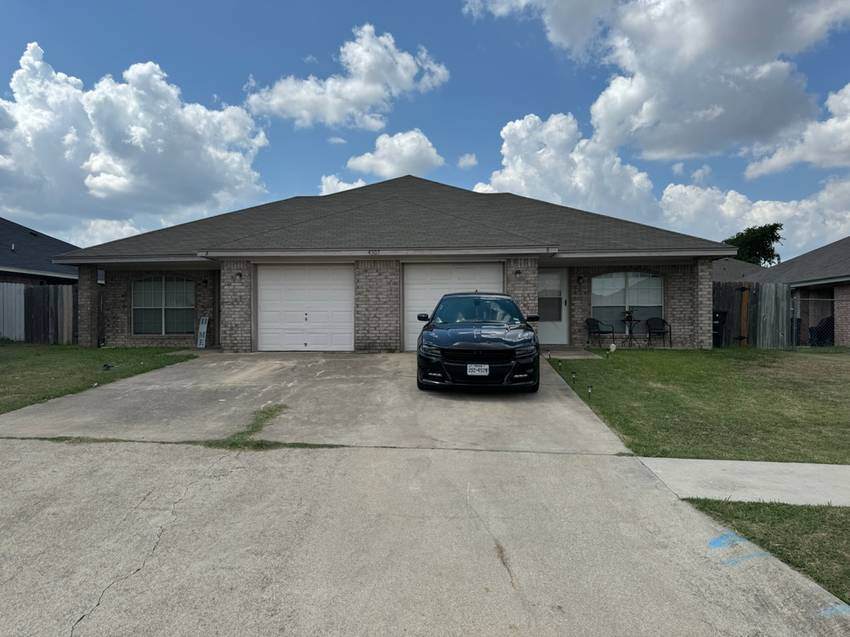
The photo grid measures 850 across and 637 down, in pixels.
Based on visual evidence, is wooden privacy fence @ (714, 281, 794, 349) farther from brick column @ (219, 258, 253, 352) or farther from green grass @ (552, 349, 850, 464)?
brick column @ (219, 258, 253, 352)

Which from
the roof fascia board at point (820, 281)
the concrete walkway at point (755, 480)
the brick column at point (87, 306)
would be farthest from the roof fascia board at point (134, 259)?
the roof fascia board at point (820, 281)

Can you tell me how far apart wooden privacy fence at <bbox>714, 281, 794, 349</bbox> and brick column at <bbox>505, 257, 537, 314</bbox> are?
6471 millimetres

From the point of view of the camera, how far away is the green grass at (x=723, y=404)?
4848mm

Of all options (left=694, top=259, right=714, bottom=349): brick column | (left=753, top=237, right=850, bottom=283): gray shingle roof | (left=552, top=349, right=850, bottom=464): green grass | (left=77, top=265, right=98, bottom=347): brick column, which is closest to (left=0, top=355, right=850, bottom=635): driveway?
(left=552, top=349, right=850, bottom=464): green grass

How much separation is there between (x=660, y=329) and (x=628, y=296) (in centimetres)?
124

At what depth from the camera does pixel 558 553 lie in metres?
2.83

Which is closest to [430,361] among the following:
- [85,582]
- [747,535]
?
[747,535]

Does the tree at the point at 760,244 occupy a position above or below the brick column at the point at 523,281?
above

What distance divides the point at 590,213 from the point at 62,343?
684 inches

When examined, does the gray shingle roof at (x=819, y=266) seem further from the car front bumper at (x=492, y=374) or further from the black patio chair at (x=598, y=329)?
the car front bumper at (x=492, y=374)

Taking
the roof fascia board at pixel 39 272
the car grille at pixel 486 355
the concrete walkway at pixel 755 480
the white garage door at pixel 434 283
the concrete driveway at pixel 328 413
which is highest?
the roof fascia board at pixel 39 272

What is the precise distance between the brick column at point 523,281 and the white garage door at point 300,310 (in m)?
4.23

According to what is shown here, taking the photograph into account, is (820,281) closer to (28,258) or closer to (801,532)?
(801,532)

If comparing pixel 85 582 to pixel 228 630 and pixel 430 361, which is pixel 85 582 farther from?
pixel 430 361
